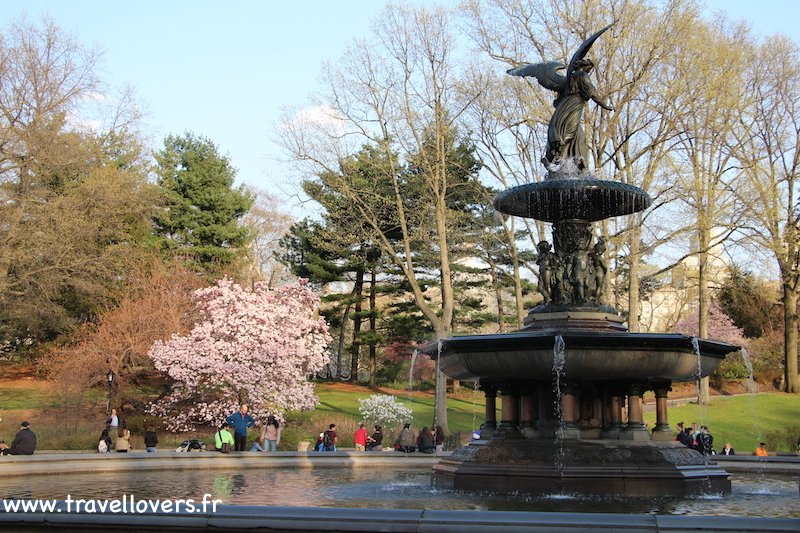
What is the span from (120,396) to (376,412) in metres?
11.2

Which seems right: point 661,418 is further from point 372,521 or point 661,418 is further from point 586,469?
point 372,521

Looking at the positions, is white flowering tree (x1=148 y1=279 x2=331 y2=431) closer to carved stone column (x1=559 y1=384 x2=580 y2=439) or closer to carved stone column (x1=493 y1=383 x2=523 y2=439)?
carved stone column (x1=493 y1=383 x2=523 y2=439)

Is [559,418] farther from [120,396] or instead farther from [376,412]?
[120,396]

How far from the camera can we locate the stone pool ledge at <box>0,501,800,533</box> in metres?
6.04

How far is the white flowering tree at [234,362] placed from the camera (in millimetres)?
33656

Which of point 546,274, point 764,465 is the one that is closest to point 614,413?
point 546,274

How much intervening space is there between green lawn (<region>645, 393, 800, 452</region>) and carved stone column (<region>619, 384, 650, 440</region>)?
1969cm

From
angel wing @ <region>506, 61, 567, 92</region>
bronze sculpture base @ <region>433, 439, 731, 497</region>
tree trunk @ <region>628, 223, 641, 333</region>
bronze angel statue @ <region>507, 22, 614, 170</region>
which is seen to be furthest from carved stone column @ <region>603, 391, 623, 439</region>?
tree trunk @ <region>628, 223, 641, 333</region>

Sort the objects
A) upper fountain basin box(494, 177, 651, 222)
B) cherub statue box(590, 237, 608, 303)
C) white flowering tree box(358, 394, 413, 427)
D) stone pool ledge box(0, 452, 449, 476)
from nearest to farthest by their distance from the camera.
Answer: upper fountain basin box(494, 177, 651, 222) → cherub statue box(590, 237, 608, 303) → stone pool ledge box(0, 452, 449, 476) → white flowering tree box(358, 394, 413, 427)

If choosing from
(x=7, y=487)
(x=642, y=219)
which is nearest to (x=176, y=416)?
(x=642, y=219)

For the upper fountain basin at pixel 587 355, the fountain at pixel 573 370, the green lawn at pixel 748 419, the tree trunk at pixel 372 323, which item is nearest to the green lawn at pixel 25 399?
the tree trunk at pixel 372 323

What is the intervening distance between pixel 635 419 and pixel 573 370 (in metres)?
1.62

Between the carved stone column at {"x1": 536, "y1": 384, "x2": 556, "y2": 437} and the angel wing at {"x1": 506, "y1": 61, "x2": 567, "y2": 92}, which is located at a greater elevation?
the angel wing at {"x1": 506, "y1": 61, "x2": 567, "y2": 92}

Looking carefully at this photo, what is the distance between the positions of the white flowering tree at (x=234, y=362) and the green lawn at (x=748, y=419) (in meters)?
14.0
